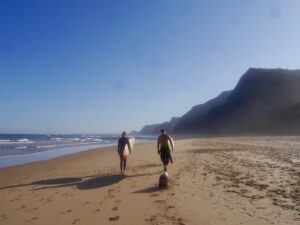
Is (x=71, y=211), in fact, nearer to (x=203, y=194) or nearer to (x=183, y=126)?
(x=203, y=194)

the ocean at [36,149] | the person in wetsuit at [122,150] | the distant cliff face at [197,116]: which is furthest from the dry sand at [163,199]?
the distant cliff face at [197,116]

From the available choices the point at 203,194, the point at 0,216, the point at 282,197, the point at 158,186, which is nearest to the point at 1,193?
the point at 0,216

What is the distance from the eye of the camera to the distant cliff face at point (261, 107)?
81025 mm

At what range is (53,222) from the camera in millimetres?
6656

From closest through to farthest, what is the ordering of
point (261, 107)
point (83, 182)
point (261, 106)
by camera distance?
point (83, 182)
point (261, 107)
point (261, 106)

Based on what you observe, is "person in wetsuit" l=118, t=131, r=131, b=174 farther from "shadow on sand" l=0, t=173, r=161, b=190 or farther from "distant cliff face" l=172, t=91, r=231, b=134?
"distant cliff face" l=172, t=91, r=231, b=134

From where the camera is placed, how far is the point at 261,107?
308 ft

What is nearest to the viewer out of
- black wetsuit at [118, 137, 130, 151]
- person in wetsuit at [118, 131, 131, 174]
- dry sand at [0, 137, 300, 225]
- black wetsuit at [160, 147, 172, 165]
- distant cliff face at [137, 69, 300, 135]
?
dry sand at [0, 137, 300, 225]

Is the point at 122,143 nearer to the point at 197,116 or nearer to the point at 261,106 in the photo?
the point at 261,106

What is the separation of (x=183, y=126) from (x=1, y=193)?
143224mm

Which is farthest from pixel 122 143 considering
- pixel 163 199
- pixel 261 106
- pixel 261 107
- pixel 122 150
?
pixel 261 106

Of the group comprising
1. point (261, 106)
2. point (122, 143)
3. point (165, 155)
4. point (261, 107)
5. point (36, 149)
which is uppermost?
point (261, 106)

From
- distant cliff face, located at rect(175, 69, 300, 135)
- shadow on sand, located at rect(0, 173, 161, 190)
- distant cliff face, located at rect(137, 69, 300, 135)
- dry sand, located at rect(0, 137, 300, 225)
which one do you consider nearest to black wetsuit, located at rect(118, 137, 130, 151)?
shadow on sand, located at rect(0, 173, 161, 190)

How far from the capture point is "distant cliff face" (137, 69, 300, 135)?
81.0 metres
